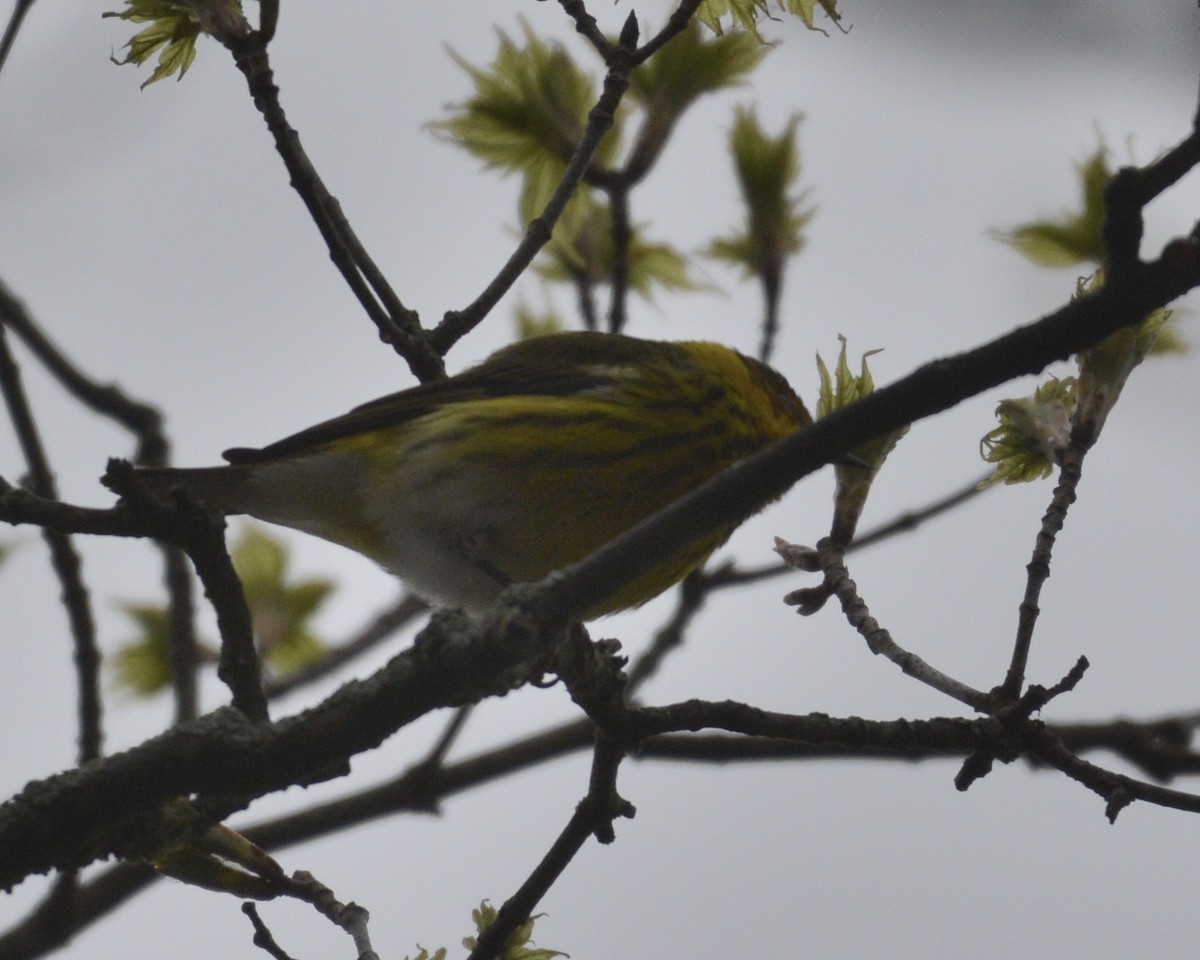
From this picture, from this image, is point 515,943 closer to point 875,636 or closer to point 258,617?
point 875,636

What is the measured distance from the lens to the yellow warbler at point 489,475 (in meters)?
4.70

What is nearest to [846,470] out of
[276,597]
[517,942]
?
[517,942]

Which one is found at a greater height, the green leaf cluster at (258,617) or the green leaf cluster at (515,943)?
the green leaf cluster at (258,617)

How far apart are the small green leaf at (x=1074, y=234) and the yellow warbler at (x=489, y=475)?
136 centimetres

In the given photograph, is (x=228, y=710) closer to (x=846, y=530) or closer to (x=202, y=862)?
(x=202, y=862)

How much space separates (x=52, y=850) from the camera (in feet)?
8.85

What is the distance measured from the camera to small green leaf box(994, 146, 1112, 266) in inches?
157

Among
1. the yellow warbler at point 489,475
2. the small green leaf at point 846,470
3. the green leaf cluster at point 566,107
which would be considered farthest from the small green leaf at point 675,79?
the small green leaf at point 846,470

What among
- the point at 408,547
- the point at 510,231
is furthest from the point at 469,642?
the point at 510,231

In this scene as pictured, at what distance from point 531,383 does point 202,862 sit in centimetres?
267

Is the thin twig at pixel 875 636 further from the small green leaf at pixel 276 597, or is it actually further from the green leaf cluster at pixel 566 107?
the small green leaf at pixel 276 597

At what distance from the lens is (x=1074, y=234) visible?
400 centimetres

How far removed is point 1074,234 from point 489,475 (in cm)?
197

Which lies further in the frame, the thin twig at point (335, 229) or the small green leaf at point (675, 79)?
the small green leaf at point (675, 79)
